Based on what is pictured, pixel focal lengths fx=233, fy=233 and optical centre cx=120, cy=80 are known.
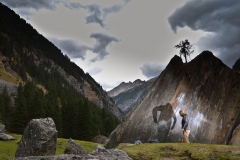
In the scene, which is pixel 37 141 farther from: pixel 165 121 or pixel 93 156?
pixel 165 121

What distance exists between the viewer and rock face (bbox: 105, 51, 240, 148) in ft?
93.5

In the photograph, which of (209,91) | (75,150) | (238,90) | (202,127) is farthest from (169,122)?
(75,150)

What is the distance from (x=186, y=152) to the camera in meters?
19.0

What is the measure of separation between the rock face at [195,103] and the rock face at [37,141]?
1008 centimetres

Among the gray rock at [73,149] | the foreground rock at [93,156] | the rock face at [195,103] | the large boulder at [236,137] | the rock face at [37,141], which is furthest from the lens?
the rock face at [195,103]

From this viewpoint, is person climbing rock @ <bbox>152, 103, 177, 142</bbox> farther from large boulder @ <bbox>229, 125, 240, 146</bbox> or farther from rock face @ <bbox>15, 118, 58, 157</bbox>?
rock face @ <bbox>15, 118, 58, 157</bbox>

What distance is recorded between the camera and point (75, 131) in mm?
85812

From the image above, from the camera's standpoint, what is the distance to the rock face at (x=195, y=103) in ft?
93.5

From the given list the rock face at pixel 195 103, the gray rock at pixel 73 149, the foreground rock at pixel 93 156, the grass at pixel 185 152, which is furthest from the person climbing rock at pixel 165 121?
the foreground rock at pixel 93 156

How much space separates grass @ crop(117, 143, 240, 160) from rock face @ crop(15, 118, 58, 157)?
38.8 ft

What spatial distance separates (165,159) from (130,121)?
18.1 meters

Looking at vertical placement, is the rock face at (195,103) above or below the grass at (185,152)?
above

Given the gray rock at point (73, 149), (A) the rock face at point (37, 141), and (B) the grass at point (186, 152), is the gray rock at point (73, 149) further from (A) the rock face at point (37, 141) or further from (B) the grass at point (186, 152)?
(B) the grass at point (186, 152)

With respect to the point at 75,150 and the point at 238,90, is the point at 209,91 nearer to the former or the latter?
the point at 238,90
